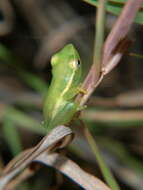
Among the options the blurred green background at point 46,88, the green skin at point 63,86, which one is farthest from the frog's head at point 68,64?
the blurred green background at point 46,88

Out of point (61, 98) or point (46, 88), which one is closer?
point (61, 98)

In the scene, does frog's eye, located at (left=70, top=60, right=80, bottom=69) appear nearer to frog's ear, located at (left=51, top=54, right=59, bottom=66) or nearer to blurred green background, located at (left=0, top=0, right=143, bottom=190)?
frog's ear, located at (left=51, top=54, right=59, bottom=66)

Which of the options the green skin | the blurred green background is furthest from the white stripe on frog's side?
the blurred green background

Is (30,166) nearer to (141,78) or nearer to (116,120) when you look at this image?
(116,120)

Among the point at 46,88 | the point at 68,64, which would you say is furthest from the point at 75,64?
the point at 46,88

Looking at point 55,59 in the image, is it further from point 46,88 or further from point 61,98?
point 46,88

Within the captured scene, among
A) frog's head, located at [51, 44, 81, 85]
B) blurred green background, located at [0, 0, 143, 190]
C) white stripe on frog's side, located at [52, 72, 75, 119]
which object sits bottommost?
blurred green background, located at [0, 0, 143, 190]

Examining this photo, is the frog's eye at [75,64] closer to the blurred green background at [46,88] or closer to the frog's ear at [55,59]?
the frog's ear at [55,59]

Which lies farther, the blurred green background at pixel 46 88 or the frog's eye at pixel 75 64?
the blurred green background at pixel 46 88

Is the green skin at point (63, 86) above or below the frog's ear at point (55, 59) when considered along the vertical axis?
below
